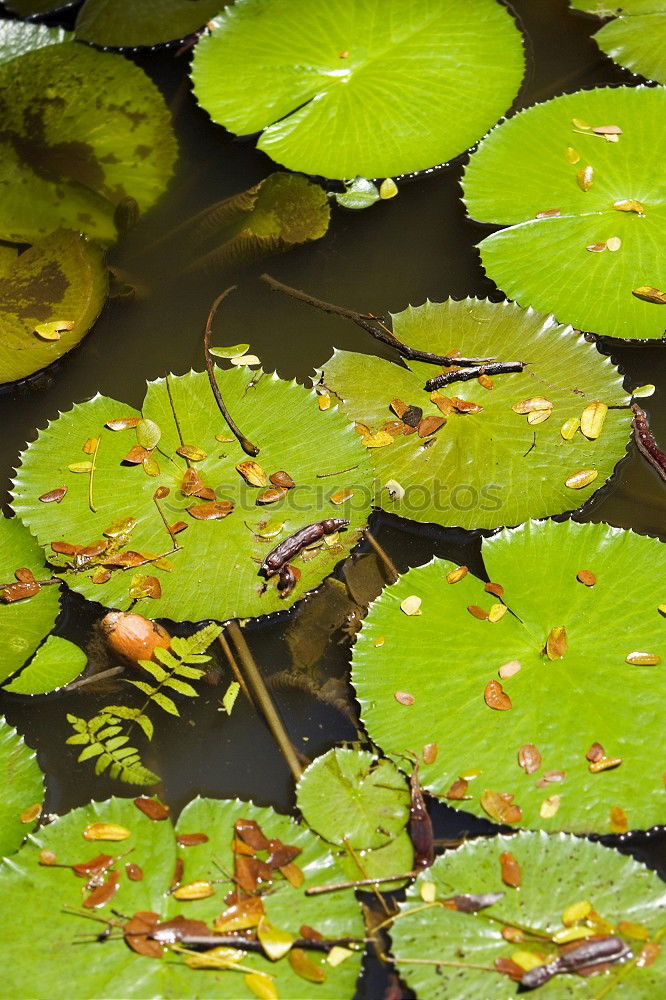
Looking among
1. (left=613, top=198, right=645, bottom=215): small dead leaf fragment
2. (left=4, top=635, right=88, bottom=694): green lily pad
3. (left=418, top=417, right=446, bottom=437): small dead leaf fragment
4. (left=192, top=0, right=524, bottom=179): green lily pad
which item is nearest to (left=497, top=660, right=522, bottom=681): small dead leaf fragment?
(left=418, top=417, right=446, bottom=437): small dead leaf fragment

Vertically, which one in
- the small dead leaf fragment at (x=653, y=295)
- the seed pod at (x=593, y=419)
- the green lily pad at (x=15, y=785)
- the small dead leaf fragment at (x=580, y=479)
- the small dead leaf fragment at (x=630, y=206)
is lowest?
the green lily pad at (x=15, y=785)

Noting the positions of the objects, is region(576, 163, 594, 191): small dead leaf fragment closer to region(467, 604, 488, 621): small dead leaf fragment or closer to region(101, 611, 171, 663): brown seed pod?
region(467, 604, 488, 621): small dead leaf fragment

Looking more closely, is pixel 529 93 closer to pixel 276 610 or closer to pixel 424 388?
pixel 424 388

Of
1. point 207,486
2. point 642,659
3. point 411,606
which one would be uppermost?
point 207,486

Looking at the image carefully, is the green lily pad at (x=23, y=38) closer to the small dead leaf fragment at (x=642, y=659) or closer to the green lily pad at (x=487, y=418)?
the green lily pad at (x=487, y=418)

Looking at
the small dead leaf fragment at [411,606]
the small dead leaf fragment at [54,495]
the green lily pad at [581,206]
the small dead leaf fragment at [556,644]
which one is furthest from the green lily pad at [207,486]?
the green lily pad at [581,206]

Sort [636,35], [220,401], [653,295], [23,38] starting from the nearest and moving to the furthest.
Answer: [220,401] < [653,295] < [636,35] < [23,38]

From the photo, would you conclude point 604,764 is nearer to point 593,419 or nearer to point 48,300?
point 593,419

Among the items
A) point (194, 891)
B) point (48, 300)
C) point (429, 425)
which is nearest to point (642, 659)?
point (429, 425)
